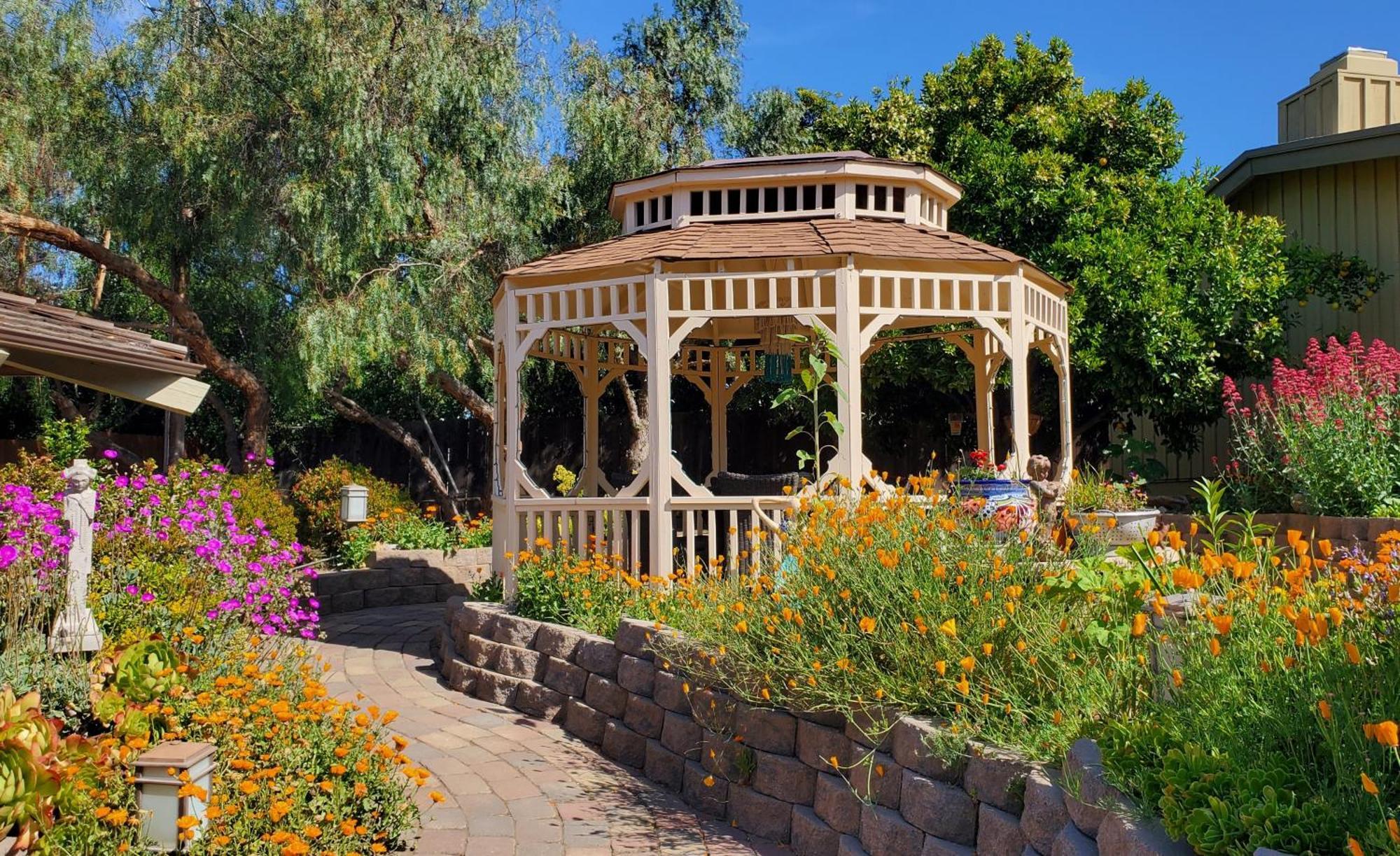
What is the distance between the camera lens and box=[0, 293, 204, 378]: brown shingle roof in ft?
20.5

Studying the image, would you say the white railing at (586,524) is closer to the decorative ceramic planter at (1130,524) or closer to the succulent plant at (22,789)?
the decorative ceramic planter at (1130,524)

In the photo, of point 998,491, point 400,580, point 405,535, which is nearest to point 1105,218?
point 998,491

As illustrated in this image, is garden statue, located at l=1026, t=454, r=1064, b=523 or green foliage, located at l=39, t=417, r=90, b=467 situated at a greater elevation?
green foliage, located at l=39, t=417, r=90, b=467

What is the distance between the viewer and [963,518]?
16.0 ft

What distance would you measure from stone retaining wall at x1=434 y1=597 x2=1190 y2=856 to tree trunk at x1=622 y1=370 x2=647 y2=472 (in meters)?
7.73

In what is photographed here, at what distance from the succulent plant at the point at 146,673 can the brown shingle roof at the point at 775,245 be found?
4.19 meters

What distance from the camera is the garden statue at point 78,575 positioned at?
16.3 feet

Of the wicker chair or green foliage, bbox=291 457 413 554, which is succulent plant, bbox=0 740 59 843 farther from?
green foliage, bbox=291 457 413 554

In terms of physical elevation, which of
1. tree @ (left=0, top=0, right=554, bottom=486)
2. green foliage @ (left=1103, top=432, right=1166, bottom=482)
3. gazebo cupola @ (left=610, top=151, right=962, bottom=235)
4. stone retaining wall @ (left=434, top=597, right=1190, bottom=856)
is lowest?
stone retaining wall @ (left=434, top=597, right=1190, bottom=856)

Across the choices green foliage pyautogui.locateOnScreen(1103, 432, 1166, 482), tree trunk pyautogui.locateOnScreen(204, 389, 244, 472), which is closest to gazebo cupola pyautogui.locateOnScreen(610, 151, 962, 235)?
green foliage pyautogui.locateOnScreen(1103, 432, 1166, 482)

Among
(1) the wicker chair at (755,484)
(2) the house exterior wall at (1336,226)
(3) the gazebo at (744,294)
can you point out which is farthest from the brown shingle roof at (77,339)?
(2) the house exterior wall at (1336,226)

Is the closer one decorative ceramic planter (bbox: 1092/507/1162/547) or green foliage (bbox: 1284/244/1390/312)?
decorative ceramic planter (bbox: 1092/507/1162/547)

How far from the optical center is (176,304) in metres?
14.5

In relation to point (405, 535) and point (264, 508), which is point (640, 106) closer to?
point (405, 535)
